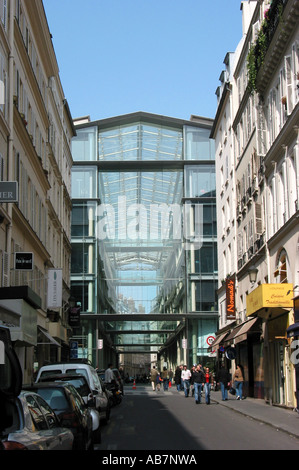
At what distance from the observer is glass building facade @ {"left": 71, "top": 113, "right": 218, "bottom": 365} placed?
58.9 m

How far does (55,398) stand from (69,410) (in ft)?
1.29

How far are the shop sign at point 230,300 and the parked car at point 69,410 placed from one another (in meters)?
27.4

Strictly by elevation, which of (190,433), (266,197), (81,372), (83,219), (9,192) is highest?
(83,219)

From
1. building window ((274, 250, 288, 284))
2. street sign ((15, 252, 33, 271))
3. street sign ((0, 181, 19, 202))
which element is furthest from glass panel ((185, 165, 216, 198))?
street sign ((0, 181, 19, 202))

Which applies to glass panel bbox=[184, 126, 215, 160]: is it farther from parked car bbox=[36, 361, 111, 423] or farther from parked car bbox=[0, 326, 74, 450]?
parked car bbox=[0, 326, 74, 450]

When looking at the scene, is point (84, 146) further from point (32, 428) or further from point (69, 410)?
point (32, 428)

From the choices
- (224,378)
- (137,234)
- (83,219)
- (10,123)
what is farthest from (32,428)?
(137,234)

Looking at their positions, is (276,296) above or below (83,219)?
below

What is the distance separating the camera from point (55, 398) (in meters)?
11.5

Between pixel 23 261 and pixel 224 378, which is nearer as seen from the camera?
pixel 23 261

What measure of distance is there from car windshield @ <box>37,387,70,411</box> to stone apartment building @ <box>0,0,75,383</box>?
7.23 metres

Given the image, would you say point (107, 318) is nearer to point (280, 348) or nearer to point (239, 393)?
point (239, 393)

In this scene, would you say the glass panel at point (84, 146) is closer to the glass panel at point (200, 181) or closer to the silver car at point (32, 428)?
the glass panel at point (200, 181)

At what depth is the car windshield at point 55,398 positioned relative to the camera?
1128cm
